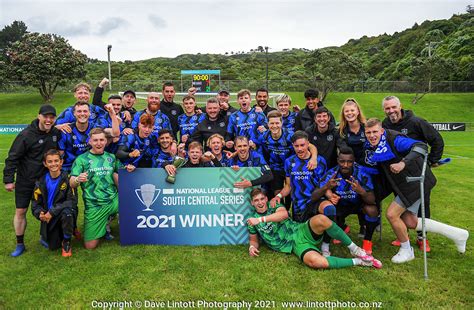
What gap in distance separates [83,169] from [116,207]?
31.4 inches

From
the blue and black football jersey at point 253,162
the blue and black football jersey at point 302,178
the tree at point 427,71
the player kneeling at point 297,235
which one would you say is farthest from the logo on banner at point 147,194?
the tree at point 427,71

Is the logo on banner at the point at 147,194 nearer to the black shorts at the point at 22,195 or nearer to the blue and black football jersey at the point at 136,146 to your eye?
the blue and black football jersey at the point at 136,146

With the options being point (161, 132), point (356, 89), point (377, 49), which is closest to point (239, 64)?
point (356, 89)

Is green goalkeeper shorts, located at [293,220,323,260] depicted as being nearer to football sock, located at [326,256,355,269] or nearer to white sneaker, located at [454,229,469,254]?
football sock, located at [326,256,355,269]

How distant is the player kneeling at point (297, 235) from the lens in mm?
4617

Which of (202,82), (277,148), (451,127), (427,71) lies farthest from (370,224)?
(427,71)

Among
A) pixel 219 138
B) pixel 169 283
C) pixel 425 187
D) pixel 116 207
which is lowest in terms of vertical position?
pixel 169 283

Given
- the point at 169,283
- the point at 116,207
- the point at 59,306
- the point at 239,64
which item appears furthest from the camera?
the point at 239,64

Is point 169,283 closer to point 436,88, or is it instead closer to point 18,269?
point 18,269

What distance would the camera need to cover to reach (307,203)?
520cm

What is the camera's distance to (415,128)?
522 cm

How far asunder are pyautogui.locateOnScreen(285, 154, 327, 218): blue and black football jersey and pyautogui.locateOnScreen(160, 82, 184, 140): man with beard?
3217mm

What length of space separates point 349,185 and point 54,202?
419cm

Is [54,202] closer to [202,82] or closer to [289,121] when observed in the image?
[289,121]
